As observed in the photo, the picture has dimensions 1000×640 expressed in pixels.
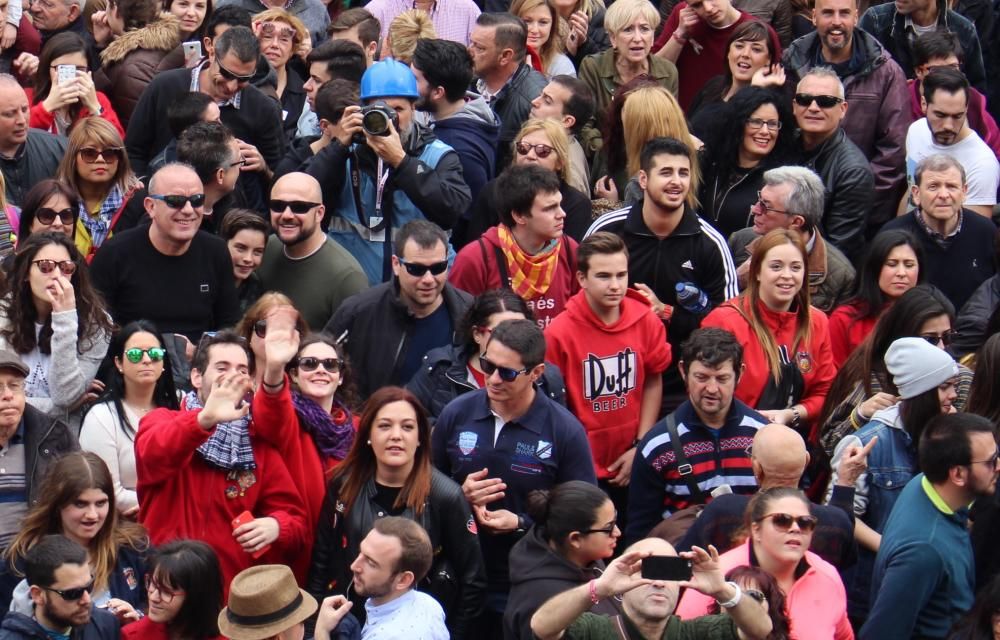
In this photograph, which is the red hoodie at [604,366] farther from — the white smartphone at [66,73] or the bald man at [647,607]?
the white smartphone at [66,73]

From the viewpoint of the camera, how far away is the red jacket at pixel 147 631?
22.4ft

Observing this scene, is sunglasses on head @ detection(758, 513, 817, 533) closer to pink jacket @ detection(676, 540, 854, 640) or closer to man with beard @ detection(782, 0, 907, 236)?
pink jacket @ detection(676, 540, 854, 640)

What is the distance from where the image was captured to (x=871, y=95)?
35.4ft

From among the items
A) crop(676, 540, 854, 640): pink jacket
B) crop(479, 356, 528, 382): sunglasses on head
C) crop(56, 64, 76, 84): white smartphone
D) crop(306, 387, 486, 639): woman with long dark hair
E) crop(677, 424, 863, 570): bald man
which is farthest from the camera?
crop(56, 64, 76, 84): white smartphone

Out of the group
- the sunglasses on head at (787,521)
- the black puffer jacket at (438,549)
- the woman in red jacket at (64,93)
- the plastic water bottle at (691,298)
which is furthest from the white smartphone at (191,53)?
the sunglasses on head at (787,521)

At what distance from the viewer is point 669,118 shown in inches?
389

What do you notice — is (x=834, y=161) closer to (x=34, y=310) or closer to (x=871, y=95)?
(x=871, y=95)

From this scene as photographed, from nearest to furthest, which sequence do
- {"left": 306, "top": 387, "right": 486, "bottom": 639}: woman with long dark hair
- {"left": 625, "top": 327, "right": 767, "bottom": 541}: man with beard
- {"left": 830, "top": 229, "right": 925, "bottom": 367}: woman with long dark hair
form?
{"left": 306, "top": 387, "right": 486, "bottom": 639}: woman with long dark hair < {"left": 625, "top": 327, "right": 767, "bottom": 541}: man with beard < {"left": 830, "top": 229, "right": 925, "bottom": 367}: woman with long dark hair

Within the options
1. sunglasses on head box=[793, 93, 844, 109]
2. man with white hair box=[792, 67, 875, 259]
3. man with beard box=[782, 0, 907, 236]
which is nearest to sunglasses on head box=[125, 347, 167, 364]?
man with white hair box=[792, 67, 875, 259]

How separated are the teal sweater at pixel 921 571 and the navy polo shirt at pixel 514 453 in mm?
1324

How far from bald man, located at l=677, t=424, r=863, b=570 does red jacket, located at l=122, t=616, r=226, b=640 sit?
2.03m

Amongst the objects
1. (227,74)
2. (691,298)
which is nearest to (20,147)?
(227,74)

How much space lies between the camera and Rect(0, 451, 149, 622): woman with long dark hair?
23.3 feet

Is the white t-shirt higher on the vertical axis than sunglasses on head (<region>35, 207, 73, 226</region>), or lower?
higher
